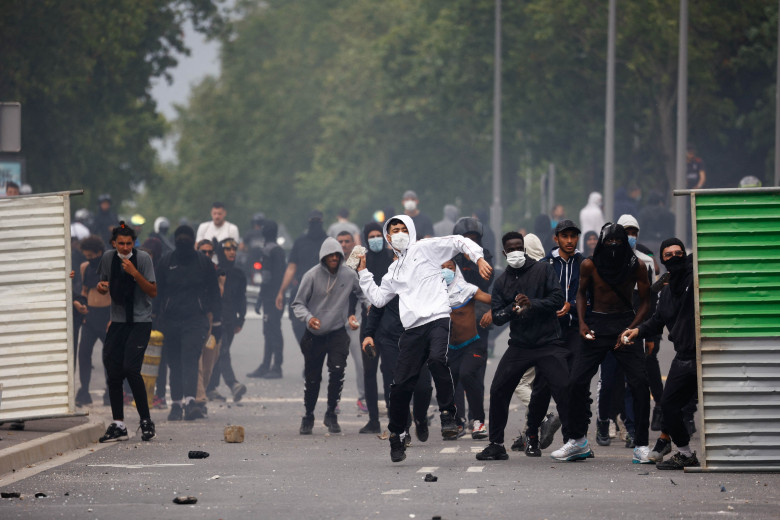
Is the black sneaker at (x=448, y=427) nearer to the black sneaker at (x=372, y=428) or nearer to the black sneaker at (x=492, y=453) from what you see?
the black sneaker at (x=492, y=453)

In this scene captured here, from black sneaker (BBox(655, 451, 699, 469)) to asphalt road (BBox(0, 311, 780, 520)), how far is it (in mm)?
150

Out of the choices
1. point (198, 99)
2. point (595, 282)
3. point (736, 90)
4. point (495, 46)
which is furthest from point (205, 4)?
point (198, 99)

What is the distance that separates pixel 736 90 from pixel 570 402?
2736 centimetres

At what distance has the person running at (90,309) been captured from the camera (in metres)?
17.5

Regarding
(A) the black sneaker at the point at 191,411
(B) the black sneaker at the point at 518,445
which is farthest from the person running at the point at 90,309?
(B) the black sneaker at the point at 518,445

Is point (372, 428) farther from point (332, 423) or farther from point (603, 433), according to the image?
point (603, 433)

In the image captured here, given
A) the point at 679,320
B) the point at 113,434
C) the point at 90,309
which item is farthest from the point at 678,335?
the point at 90,309

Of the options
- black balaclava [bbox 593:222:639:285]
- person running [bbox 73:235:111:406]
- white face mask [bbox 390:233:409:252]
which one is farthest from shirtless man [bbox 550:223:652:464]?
person running [bbox 73:235:111:406]

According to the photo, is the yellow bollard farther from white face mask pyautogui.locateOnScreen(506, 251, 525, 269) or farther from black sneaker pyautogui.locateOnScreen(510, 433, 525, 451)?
white face mask pyautogui.locateOnScreen(506, 251, 525, 269)

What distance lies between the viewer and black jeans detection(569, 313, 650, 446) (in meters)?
11.6

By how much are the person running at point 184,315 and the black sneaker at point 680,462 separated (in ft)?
20.6

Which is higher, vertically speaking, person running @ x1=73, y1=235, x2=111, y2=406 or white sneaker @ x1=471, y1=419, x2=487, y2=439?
person running @ x1=73, y1=235, x2=111, y2=406

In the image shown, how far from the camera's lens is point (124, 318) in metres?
13.8

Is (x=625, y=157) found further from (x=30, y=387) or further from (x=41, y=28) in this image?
(x=30, y=387)
